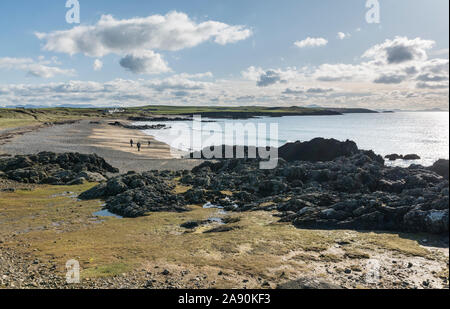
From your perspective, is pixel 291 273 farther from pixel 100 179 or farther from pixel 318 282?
pixel 100 179

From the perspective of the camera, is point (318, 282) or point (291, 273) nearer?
point (318, 282)

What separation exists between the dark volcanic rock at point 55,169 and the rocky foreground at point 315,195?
892 cm

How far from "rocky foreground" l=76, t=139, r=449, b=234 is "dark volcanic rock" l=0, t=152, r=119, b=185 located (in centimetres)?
892

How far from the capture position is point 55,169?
42.2 metres

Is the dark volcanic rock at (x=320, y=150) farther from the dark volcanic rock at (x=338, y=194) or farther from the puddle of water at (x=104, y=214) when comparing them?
the puddle of water at (x=104, y=214)

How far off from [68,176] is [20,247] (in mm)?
23129

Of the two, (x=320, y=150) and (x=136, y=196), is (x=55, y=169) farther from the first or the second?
(x=320, y=150)

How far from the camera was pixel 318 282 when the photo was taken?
1256 cm

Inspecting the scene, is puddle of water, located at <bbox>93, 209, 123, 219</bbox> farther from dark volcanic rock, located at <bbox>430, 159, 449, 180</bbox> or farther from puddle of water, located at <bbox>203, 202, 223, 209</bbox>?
dark volcanic rock, located at <bbox>430, 159, 449, 180</bbox>

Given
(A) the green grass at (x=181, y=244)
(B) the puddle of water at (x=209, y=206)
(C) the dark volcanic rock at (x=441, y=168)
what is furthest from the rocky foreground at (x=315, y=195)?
(A) the green grass at (x=181, y=244)

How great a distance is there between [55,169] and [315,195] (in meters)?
36.2

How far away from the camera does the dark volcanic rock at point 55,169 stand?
37.3m

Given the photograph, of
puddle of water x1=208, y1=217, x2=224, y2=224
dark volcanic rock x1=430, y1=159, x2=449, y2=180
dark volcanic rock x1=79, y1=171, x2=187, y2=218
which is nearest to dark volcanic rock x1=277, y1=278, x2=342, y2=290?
puddle of water x1=208, y1=217, x2=224, y2=224
